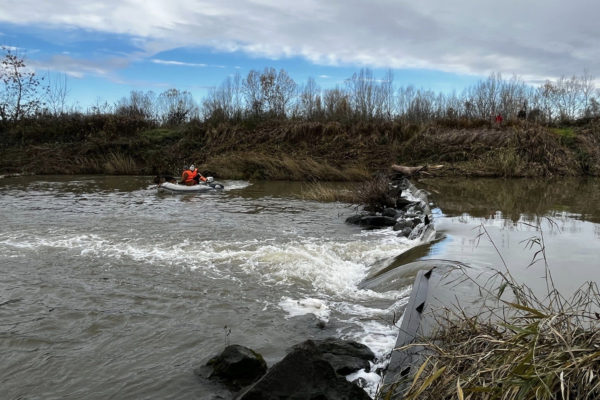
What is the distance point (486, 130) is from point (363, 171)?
946cm

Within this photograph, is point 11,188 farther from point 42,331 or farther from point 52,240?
point 42,331

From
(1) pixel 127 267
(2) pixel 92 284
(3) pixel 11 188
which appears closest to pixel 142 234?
(1) pixel 127 267

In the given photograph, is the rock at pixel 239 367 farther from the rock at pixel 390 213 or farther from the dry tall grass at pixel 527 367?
the rock at pixel 390 213

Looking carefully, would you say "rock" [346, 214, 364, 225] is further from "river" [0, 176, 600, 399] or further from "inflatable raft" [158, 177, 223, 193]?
"inflatable raft" [158, 177, 223, 193]

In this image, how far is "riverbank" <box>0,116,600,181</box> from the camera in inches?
1112

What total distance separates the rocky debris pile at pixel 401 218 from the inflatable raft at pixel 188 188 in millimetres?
8661

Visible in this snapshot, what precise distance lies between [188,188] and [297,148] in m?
12.8

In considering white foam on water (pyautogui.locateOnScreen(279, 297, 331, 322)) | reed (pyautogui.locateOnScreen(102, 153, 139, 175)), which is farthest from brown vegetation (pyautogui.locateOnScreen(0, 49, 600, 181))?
white foam on water (pyautogui.locateOnScreen(279, 297, 331, 322))

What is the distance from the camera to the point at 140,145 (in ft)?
116

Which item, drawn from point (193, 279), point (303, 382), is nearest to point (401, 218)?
point (193, 279)

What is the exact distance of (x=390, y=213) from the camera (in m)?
15.6

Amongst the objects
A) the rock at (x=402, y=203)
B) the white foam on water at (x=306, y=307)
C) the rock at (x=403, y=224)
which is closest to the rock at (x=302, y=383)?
the white foam on water at (x=306, y=307)

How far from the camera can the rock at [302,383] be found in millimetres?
3990

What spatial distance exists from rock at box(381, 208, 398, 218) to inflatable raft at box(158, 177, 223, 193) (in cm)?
944
